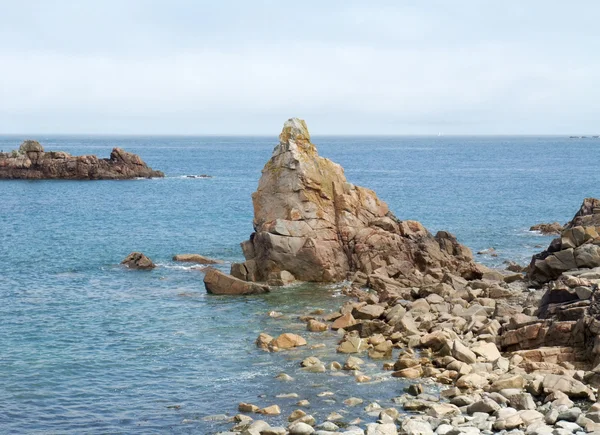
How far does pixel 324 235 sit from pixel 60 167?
320 feet

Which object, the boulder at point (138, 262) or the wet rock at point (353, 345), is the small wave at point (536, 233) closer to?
the boulder at point (138, 262)

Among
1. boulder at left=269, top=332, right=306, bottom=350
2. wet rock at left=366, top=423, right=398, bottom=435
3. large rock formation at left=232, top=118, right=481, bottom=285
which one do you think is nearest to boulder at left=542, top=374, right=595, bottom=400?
wet rock at left=366, top=423, right=398, bottom=435

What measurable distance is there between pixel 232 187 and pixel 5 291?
78.2 meters

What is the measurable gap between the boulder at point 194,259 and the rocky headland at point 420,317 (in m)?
6.49

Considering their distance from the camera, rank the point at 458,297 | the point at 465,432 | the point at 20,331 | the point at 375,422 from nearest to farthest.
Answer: the point at 465,432 < the point at 375,422 < the point at 20,331 < the point at 458,297

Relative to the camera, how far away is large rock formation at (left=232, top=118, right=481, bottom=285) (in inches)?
1948

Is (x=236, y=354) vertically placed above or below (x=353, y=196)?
below

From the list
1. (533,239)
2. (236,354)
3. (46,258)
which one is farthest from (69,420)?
(533,239)

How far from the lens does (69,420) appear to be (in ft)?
88.4

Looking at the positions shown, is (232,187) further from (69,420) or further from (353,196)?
(69,420)

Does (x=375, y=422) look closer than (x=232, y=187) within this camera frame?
Yes

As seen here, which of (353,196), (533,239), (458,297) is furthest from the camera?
(533,239)

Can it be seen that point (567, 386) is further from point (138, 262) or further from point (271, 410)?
point (138, 262)

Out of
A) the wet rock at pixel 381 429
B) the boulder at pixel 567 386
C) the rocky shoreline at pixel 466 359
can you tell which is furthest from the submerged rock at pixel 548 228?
the wet rock at pixel 381 429
